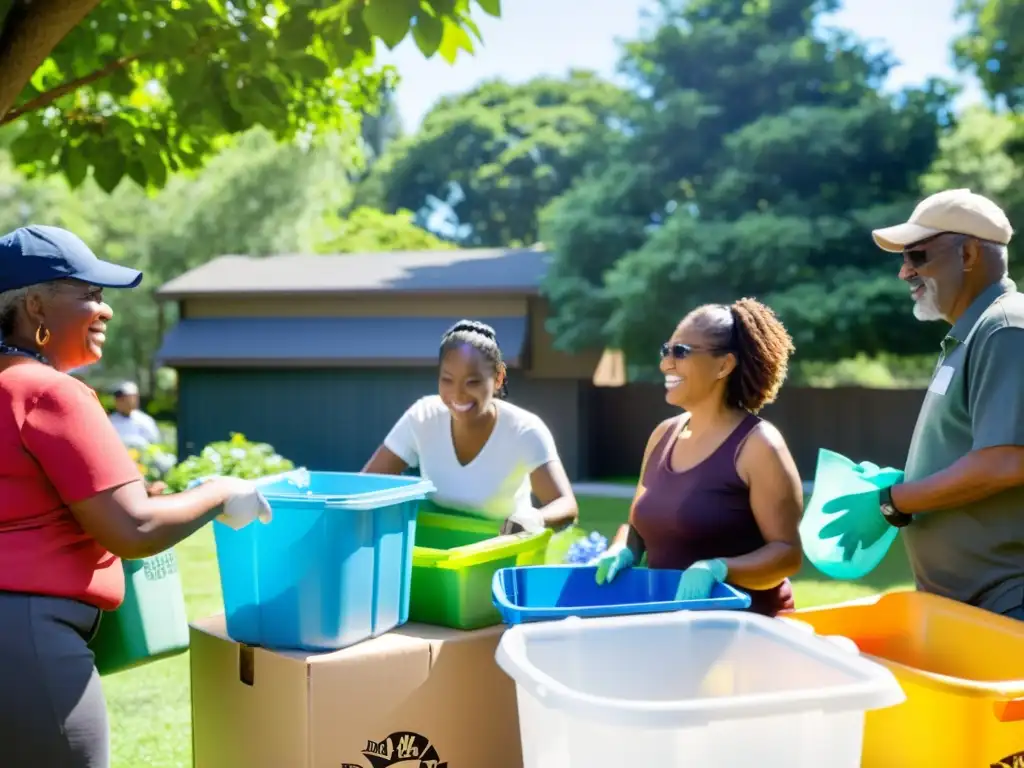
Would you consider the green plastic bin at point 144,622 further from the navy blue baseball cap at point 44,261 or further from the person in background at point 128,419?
the person in background at point 128,419

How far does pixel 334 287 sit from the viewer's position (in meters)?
20.8

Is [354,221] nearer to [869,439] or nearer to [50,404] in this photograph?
[869,439]

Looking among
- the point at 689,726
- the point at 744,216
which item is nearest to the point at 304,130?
the point at 689,726

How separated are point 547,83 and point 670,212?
33.3 meters

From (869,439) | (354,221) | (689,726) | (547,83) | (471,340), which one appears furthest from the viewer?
(547,83)

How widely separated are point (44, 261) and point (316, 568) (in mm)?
973

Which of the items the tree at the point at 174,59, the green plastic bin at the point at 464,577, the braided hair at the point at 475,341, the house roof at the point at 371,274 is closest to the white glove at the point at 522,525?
the green plastic bin at the point at 464,577

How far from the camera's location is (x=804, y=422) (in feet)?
66.3

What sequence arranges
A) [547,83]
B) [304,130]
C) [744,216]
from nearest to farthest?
[304,130]
[744,216]
[547,83]

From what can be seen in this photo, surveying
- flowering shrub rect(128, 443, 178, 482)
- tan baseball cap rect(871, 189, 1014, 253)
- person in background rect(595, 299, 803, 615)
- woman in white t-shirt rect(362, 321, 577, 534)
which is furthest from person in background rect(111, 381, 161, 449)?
tan baseball cap rect(871, 189, 1014, 253)

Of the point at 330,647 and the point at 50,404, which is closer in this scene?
the point at 50,404

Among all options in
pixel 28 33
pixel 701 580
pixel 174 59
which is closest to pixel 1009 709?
pixel 701 580

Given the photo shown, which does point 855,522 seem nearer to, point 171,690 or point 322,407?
point 171,690

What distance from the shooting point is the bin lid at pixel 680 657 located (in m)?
2.03
